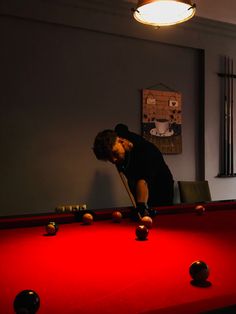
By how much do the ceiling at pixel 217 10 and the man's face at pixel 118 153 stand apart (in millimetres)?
1752

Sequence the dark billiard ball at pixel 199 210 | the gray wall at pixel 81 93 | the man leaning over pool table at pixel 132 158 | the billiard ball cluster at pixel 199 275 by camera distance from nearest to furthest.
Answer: the billiard ball cluster at pixel 199 275, the dark billiard ball at pixel 199 210, the man leaning over pool table at pixel 132 158, the gray wall at pixel 81 93

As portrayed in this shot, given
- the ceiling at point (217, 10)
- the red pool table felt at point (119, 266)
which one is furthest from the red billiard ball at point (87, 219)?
→ the ceiling at point (217, 10)

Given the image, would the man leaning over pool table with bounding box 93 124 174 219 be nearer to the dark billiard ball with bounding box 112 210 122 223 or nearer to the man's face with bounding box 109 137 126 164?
the man's face with bounding box 109 137 126 164

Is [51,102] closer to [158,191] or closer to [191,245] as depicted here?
[158,191]

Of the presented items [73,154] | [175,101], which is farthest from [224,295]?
[175,101]

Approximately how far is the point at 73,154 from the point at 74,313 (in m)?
2.89

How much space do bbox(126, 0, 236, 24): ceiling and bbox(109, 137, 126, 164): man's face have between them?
5.75 feet

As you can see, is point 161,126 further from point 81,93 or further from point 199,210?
point 199,210

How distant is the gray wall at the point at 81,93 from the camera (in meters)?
3.45

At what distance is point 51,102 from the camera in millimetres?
3613

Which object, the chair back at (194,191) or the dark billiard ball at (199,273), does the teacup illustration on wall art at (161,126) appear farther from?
the dark billiard ball at (199,273)

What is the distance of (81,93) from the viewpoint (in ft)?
12.3

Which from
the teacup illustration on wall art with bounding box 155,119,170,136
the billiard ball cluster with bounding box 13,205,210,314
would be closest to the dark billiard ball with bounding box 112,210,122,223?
the billiard ball cluster with bounding box 13,205,210,314

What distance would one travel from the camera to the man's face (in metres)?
2.88
